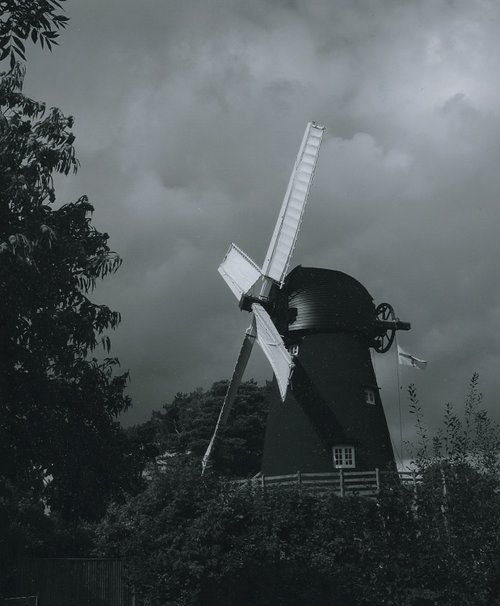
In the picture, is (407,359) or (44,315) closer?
(44,315)

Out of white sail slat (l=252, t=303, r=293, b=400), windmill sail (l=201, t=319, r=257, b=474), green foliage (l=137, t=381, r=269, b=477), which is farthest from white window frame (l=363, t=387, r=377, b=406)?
green foliage (l=137, t=381, r=269, b=477)

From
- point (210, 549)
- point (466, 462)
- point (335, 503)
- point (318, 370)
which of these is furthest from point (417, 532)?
point (318, 370)

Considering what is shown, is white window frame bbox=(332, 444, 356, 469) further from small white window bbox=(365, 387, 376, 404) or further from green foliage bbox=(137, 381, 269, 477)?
green foliage bbox=(137, 381, 269, 477)

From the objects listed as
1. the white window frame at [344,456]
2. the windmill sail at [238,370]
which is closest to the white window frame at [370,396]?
the white window frame at [344,456]

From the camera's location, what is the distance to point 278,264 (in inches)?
1312

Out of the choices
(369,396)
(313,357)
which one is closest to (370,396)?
(369,396)

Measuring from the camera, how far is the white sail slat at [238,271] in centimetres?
3428

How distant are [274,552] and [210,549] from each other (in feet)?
9.61

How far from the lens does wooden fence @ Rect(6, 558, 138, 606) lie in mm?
23578

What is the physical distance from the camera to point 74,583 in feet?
77.6

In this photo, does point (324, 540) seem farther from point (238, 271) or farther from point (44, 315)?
point (238, 271)

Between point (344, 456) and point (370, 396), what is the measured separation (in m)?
2.96

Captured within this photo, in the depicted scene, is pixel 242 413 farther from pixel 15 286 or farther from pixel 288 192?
pixel 15 286

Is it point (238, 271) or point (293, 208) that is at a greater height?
point (293, 208)
